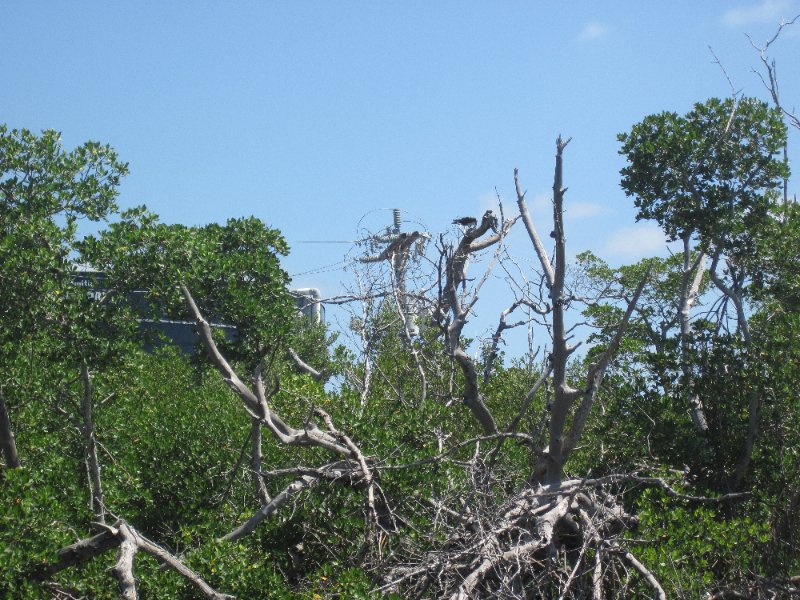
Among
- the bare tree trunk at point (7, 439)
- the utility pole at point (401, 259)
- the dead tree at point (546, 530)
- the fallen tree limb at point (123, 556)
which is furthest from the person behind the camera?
the utility pole at point (401, 259)

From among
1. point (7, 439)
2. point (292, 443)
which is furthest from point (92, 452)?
point (292, 443)

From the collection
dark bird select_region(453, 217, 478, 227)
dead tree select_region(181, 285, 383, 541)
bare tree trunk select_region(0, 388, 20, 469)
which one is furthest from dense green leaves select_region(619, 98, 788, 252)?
bare tree trunk select_region(0, 388, 20, 469)

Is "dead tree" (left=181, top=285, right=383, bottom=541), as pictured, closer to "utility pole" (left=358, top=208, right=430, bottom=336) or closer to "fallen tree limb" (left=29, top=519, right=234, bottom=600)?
"fallen tree limb" (left=29, top=519, right=234, bottom=600)

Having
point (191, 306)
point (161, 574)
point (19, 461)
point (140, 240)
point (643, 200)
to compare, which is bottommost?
point (161, 574)

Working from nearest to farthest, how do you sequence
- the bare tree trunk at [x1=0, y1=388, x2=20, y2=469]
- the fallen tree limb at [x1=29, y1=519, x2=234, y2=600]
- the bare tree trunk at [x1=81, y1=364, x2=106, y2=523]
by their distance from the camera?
the fallen tree limb at [x1=29, y1=519, x2=234, y2=600] < the bare tree trunk at [x1=81, y1=364, x2=106, y2=523] < the bare tree trunk at [x1=0, y1=388, x2=20, y2=469]

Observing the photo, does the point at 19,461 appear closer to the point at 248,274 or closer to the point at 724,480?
the point at 248,274

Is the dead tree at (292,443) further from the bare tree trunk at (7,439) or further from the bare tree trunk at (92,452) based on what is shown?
the bare tree trunk at (7,439)

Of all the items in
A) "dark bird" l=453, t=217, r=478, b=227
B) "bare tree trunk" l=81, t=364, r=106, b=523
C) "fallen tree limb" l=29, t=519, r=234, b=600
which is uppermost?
"dark bird" l=453, t=217, r=478, b=227

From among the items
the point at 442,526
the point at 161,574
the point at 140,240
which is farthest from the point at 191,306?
the point at 442,526

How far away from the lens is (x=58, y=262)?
935 cm

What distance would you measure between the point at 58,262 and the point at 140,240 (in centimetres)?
77

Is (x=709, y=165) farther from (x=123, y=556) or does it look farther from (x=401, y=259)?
(x=123, y=556)

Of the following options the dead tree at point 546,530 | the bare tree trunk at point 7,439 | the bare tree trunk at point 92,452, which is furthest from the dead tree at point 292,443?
the bare tree trunk at point 7,439

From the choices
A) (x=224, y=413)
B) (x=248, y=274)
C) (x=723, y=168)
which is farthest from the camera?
(x=224, y=413)
